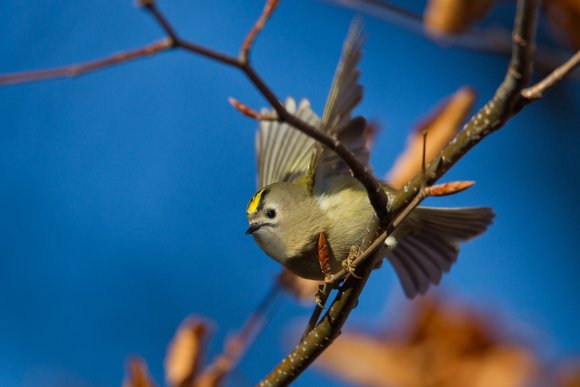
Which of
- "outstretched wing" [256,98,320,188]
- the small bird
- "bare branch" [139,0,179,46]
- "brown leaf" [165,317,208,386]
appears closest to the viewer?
"bare branch" [139,0,179,46]

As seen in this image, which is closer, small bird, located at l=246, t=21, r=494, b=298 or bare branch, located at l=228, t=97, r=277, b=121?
bare branch, located at l=228, t=97, r=277, b=121

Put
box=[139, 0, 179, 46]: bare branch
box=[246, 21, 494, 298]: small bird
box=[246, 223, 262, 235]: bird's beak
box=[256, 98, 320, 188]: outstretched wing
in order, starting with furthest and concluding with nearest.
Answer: box=[256, 98, 320, 188]: outstretched wing < box=[246, 223, 262, 235]: bird's beak < box=[246, 21, 494, 298]: small bird < box=[139, 0, 179, 46]: bare branch

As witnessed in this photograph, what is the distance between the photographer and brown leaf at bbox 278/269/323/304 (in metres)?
1.22

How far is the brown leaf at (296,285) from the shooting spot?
48.1 inches

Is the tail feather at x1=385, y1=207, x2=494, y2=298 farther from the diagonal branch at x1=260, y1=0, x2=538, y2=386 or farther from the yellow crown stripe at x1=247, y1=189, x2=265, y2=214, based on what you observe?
the diagonal branch at x1=260, y1=0, x2=538, y2=386

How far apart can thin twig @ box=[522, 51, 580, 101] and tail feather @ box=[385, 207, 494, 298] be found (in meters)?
0.74

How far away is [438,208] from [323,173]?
0.21 metres

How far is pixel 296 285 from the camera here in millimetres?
1243

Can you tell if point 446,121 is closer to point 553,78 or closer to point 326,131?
point 326,131

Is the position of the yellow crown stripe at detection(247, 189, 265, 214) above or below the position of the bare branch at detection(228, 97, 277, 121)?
above

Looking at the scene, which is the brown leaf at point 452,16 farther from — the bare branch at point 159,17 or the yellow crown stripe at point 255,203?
the bare branch at point 159,17

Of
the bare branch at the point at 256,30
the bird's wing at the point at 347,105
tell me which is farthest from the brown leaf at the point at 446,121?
the bare branch at the point at 256,30

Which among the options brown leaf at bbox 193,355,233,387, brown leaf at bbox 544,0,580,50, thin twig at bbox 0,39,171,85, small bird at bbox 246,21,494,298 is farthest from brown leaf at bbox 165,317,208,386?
brown leaf at bbox 544,0,580,50

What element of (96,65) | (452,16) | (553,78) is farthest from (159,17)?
(452,16)
